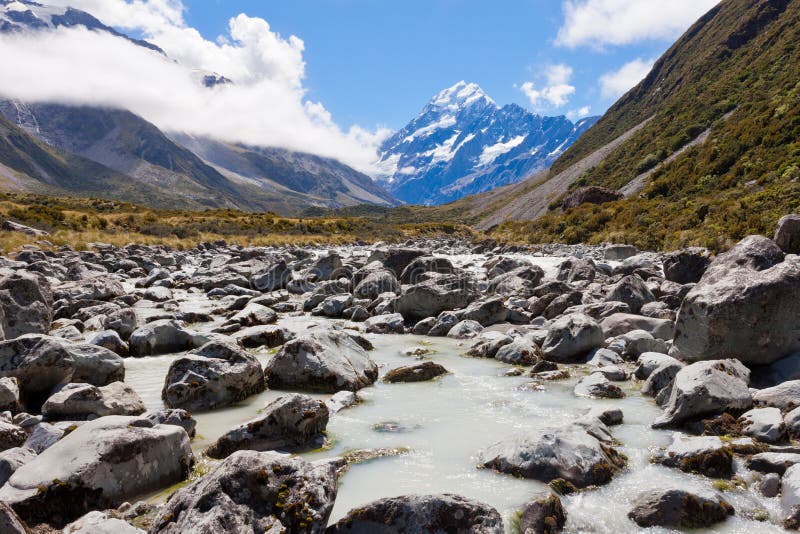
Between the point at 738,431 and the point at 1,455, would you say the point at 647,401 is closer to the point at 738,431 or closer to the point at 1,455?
the point at 738,431

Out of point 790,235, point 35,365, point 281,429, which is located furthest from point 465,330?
point 790,235

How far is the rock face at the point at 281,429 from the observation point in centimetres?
791

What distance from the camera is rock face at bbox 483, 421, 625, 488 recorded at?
7.04 meters

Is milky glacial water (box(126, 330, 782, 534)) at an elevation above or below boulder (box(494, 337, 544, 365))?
below

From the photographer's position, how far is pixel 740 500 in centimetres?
645

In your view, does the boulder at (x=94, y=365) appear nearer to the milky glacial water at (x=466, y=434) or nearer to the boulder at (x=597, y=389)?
the milky glacial water at (x=466, y=434)

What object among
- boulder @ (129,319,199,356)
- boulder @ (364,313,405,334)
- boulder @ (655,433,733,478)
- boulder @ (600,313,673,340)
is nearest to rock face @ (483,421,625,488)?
boulder @ (655,433,733,478)

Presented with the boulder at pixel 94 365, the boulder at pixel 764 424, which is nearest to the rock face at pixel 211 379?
the boulder at pixel 94 365

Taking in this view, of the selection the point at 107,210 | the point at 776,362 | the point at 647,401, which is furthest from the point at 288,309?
the point at 107,210

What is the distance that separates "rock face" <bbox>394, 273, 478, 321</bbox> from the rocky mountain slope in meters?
18.8

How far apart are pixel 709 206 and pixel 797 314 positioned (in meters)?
33.1

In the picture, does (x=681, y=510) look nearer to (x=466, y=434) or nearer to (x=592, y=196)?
(x=466, y=434)

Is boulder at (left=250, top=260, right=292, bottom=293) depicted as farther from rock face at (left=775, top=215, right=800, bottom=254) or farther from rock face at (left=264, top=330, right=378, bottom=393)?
rock face at (left=775, top=215, right=800, bottom=254)

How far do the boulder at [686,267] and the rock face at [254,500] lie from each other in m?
20.3
